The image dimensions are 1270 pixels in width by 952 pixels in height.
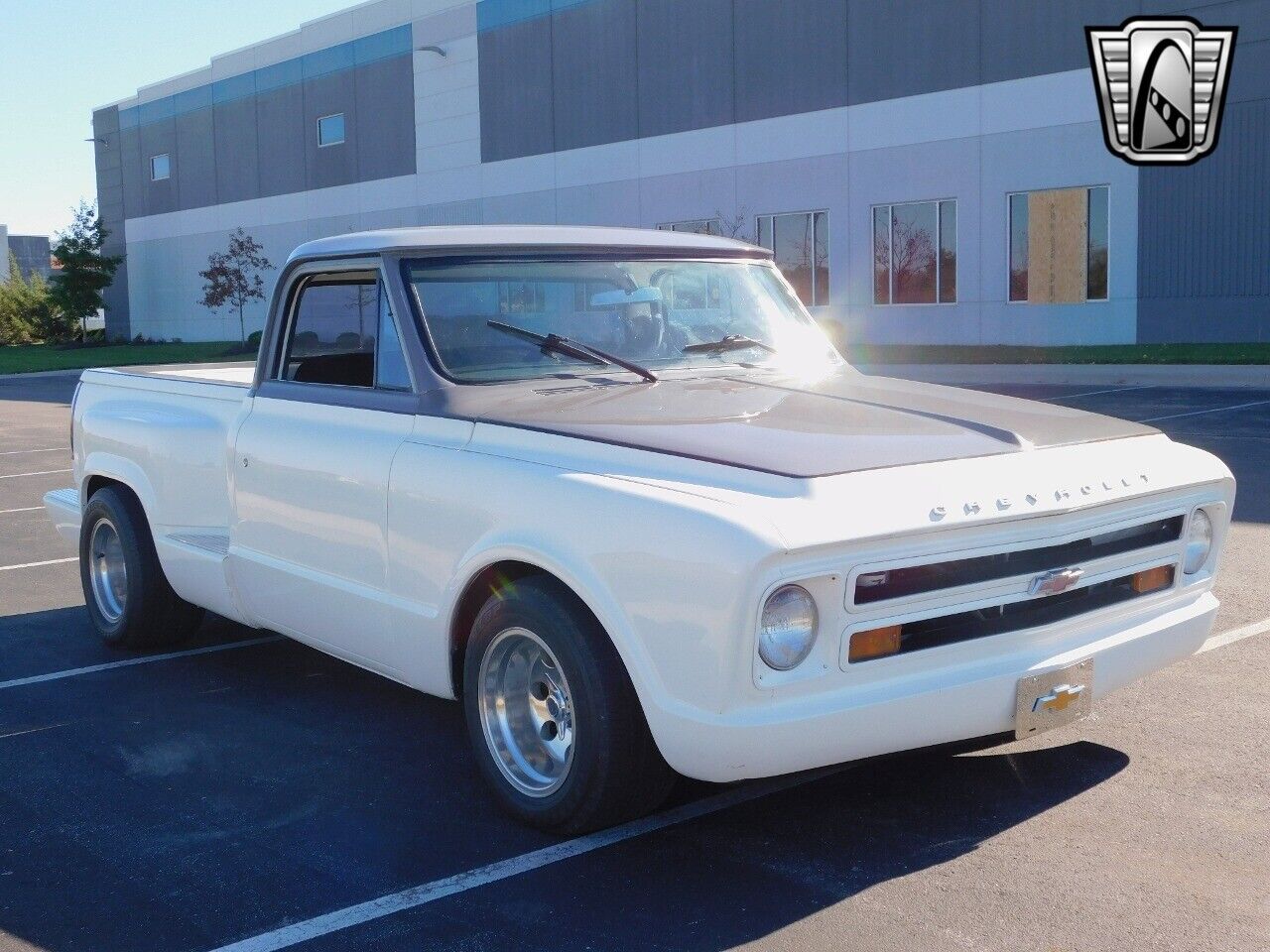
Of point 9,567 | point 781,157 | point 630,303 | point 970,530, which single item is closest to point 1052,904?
point 970,530

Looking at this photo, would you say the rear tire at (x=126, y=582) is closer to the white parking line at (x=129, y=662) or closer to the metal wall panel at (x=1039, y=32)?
the white parking line at (x=129, y=662)

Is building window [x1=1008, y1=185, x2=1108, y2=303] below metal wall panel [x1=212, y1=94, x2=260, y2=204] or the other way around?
below

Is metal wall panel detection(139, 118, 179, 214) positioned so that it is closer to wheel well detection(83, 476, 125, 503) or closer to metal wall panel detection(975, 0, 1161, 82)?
metal wall panel detection(975, 0, 1161, 82)

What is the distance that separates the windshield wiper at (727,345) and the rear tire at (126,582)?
2746 millimetres

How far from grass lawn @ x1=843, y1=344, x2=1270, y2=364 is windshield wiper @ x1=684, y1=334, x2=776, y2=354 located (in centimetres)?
1850

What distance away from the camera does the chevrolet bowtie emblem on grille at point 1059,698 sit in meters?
3.86

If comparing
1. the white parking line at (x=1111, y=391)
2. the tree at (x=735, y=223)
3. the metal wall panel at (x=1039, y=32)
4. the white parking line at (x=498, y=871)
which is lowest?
the white parking line at (x=498, y=871)

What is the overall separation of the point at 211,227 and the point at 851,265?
29072 millimetres

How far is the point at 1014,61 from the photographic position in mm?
28109

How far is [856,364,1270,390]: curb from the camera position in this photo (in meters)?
20.3

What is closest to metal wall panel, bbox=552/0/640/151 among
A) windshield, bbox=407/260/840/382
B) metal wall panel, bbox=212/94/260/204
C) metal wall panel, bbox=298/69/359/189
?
metal wall panel, bbox=298/69/359/189

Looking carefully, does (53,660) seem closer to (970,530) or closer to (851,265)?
(970,530)

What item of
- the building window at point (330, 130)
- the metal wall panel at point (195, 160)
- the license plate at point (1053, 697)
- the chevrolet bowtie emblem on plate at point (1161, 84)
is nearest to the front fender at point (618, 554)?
the license plate at point (1053, 697)

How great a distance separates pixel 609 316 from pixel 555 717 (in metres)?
1.67
